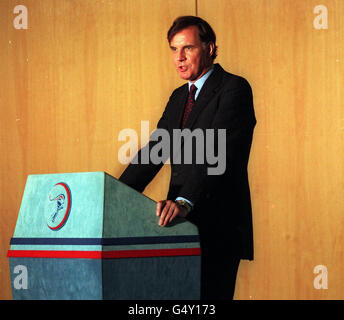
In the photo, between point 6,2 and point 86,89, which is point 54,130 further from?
point 6,2

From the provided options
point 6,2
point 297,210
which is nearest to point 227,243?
point 297,210

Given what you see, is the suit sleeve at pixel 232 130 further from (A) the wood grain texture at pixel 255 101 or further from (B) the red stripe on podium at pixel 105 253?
(A) the wood grain texture at pixel 255 101

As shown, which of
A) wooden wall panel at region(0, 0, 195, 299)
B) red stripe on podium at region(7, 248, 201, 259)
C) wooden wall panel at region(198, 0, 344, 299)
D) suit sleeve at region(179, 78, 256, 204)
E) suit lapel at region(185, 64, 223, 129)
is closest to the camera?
red stripe on podium at region(7, 248, 201, 259)

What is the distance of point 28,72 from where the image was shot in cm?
298

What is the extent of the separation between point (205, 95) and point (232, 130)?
0.59 ft

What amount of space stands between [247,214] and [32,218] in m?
0.68

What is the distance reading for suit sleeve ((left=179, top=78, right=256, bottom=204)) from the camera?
1.53 meters

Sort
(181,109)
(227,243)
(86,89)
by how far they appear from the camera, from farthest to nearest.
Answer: (86,89) → (181,109) → (227,243)

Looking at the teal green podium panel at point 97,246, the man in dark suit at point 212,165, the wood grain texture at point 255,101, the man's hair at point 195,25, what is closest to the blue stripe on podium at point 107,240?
the teal green podium panel at point 97,246

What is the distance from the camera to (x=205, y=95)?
1.75m

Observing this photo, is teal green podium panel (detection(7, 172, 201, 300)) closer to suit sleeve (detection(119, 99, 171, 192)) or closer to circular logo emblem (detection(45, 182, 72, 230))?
circular logo emblem (detection(45, 182, 72, 230))

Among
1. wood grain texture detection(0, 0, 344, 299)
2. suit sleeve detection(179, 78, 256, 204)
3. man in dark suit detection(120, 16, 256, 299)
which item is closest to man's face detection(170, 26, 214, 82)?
man in dark suit detection(120, 16, 256, 299)

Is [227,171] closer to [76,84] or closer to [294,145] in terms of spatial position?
[294,145]

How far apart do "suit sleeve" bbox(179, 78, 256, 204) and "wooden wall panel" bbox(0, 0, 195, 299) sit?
115 centimetres
